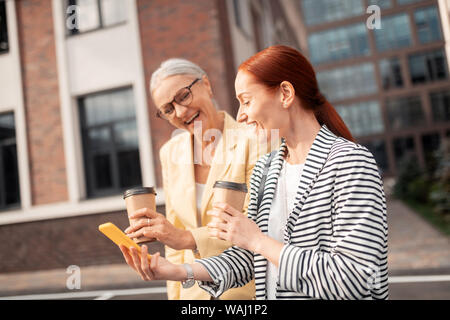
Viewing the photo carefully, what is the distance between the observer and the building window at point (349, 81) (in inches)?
1029

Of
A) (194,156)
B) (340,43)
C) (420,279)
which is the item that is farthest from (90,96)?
(340,43)

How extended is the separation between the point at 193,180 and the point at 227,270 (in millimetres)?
389

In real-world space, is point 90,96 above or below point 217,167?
above

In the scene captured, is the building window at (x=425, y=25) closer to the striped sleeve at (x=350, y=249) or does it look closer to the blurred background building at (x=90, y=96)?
the blurred background building at (x=90, y=96)

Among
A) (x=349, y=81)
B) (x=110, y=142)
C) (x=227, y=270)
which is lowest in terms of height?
(x=227, y=270)

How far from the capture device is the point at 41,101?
5559 mm

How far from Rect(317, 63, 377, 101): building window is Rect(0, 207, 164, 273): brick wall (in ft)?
77.3

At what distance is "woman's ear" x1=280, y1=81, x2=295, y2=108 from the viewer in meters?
0.83

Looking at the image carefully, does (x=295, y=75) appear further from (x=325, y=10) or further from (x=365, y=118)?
(x=365, y=118)

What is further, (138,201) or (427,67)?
(427,67)

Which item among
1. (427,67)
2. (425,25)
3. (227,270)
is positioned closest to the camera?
(227,270)

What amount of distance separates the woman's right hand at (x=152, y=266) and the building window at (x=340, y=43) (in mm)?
25412

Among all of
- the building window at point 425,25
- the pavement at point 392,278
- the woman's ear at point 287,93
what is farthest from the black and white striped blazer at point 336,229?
the building window at point 425,25

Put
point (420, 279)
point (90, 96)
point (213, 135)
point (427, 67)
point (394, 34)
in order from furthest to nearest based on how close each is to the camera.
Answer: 1. point (427, 67)
2. point (394, 34)
3. point (90, 96)
4. point (420, 279)
5. point (213, 135)
